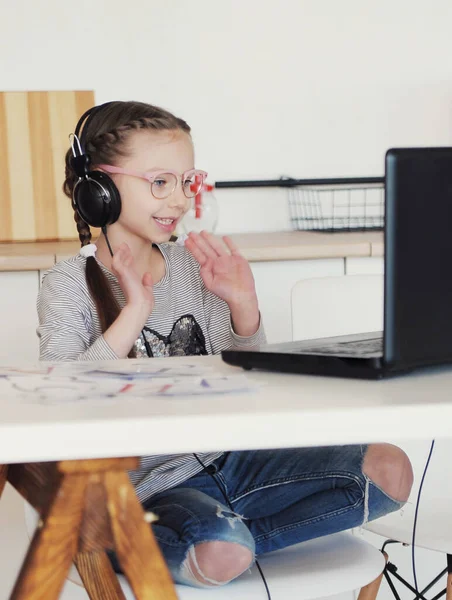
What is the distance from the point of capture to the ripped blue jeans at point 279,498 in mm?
1033

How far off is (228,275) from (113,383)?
55 centimetres

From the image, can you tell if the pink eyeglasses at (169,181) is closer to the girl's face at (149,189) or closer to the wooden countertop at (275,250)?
the girl's face at (149,189)

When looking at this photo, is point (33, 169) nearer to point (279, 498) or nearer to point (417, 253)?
point (279, 498)

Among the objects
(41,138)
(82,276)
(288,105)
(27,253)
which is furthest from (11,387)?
(288,105)

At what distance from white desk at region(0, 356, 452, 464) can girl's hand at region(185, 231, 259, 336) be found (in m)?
0.57

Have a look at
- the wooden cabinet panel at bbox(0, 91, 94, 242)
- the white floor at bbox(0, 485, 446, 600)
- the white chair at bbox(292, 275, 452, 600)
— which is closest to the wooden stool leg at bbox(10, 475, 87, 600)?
the white chair at bbox(292, 275, 452, 600)

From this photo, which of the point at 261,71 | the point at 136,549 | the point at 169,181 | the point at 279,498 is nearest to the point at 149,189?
the point at 169,181

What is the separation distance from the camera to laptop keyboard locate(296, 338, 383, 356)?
862mm

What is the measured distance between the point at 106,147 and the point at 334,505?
717mm

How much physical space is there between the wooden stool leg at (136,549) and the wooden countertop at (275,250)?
1.31 m

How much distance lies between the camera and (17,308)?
6.51ft

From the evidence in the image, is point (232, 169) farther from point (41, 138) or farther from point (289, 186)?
point (41, 138)

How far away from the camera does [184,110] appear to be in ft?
8.23

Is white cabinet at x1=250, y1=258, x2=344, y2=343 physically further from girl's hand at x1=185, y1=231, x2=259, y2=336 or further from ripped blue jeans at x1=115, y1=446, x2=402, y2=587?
ripped blue jeans at x1=115, y1=446, x2=402, y2=587
